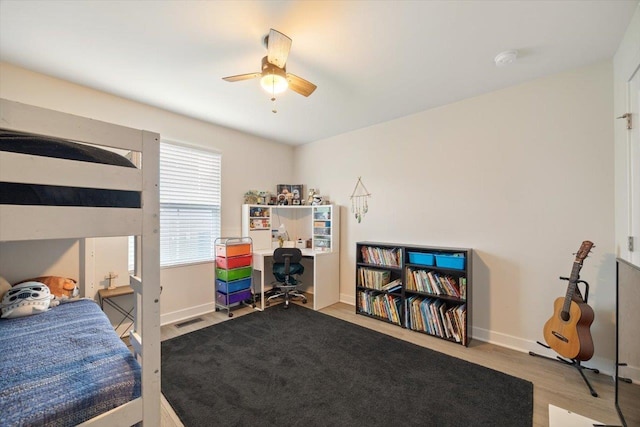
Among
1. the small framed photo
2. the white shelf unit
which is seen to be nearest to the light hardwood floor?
the white shelf unit

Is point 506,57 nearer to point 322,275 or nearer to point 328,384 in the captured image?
point 328,384

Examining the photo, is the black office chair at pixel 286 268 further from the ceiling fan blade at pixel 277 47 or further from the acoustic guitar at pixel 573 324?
the acoustic guitar at pixel 573 324

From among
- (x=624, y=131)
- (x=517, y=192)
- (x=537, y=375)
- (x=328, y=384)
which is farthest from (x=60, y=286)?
(x=624, y=131)

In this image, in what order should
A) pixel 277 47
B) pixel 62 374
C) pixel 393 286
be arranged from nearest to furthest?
pixel 62 374 → pixel 277 47 → pixel 393 286

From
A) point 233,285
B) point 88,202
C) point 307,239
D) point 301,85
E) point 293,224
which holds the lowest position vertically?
point 233,285

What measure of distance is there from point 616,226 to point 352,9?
2591 mm

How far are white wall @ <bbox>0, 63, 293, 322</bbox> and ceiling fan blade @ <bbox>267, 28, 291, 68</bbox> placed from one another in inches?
78.1

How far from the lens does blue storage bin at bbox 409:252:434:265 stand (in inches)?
111

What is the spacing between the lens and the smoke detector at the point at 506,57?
197 centimetres

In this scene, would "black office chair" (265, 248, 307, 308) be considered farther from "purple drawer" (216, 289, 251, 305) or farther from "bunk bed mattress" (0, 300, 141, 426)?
"bunk bed mattress" (0, 300, 141, 426)

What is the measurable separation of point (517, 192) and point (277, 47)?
8.20 feet

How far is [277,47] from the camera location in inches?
69.2

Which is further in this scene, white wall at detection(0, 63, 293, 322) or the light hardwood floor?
white wall at detection(0, 63, 293, 322)

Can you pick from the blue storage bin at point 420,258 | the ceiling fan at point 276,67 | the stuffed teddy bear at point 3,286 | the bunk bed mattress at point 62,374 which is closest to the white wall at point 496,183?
the blue storage bin at point 420,258
